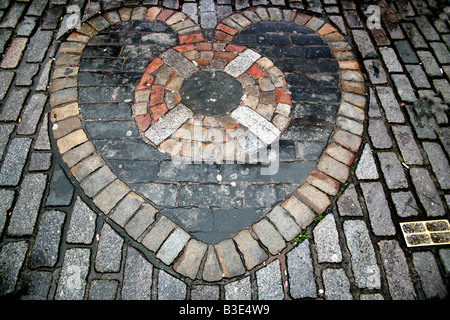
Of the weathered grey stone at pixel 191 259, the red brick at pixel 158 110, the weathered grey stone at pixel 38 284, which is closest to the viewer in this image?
the weathered grey stone at pixel 38 284

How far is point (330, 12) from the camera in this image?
3.88 metres

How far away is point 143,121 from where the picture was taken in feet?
9.52

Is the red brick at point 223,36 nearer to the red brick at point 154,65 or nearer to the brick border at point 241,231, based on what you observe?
the brick border at point 241,231

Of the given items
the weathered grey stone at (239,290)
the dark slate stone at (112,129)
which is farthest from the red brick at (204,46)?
the weathered grey stone at (239,290)

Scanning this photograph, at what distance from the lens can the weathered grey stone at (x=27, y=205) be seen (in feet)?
7.63

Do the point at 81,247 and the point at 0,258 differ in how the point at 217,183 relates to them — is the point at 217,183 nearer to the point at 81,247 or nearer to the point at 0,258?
the point at 81,247

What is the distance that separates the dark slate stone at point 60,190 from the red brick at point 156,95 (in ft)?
3.71

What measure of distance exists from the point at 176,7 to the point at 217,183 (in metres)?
2.72

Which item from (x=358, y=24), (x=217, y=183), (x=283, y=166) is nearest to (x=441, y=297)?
(x=283, y=166)

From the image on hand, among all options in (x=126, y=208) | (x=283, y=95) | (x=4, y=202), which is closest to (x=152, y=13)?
(x=283, y=95)

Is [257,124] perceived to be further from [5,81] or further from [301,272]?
[5,81]

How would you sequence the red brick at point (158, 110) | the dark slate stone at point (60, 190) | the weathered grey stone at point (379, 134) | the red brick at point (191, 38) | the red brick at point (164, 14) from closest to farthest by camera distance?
1. the dark slate stone at point (60, 190)
2. the weathered grey stone at point (379, 134)
3. the red brick at point (158, 110)
4. the red brick at point (191, 38)
5. the red brick at point (164, 14)

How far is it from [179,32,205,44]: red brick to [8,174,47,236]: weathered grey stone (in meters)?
2.23

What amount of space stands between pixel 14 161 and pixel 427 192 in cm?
387
